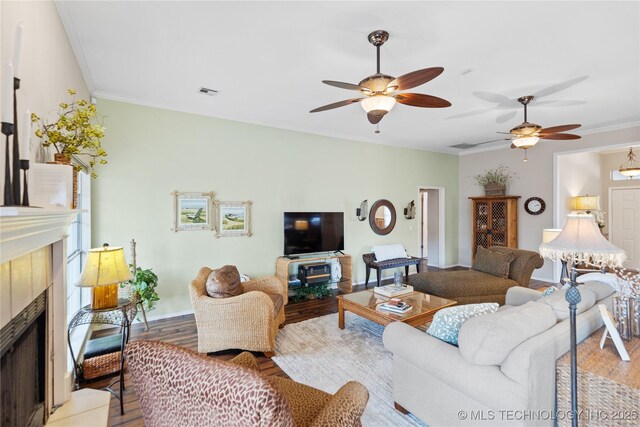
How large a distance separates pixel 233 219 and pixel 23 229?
3.46 metres

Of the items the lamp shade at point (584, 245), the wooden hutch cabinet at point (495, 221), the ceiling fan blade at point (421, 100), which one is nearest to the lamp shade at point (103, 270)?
the ceiling fan blade at point (421, 100)

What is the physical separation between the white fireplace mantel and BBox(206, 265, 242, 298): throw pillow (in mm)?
1598

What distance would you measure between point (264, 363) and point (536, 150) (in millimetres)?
6271

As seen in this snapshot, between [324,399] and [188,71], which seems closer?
[324,399]

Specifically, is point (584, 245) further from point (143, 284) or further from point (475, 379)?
point (143, 284)

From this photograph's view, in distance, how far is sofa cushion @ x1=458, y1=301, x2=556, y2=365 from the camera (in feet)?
5.20

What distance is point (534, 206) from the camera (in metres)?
6.02

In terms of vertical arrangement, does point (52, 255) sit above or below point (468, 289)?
above

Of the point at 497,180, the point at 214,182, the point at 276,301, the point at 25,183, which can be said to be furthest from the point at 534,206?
the point at 25,183

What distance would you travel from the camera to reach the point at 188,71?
3.07 meters

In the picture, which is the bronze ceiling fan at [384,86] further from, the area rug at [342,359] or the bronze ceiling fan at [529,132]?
the area rug at [342,359]

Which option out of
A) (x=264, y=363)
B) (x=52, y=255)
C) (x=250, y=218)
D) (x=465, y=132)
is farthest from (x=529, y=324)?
(x=465, y=132)

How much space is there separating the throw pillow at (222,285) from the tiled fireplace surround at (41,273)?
1.20m

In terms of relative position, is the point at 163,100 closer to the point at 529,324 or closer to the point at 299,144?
the point at 299,144
